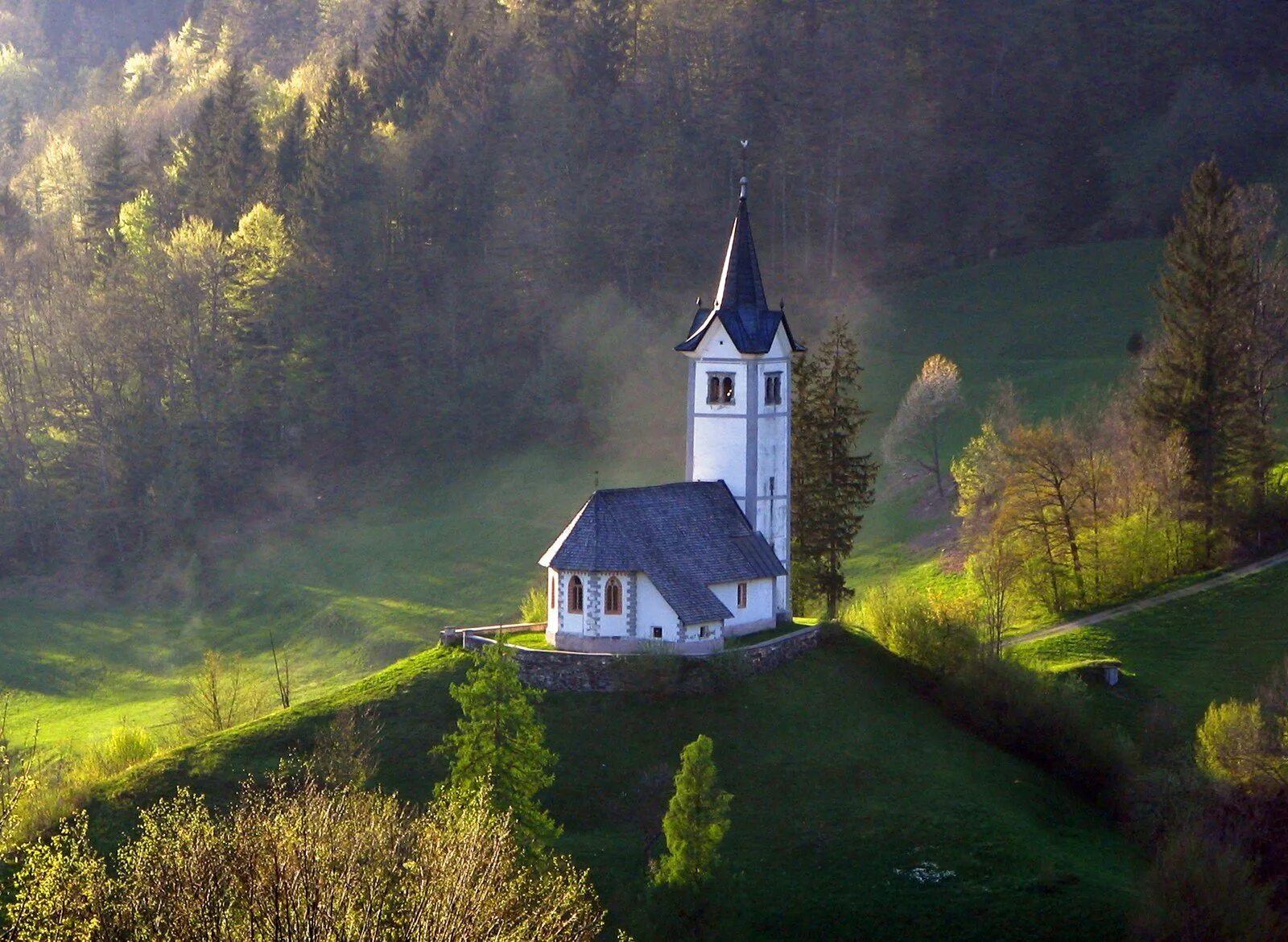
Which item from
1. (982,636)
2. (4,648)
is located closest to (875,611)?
(982,636)

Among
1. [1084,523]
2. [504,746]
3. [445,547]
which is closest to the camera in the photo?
[504,746]

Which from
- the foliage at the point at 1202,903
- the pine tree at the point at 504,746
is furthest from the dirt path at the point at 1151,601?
the pine tree at the point at 504,746

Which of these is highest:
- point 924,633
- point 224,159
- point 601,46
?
point 601,46

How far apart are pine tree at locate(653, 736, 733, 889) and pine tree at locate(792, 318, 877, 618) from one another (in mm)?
17930

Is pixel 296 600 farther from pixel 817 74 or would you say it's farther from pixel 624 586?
pixel 817 74

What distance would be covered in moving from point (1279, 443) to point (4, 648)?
45793 mm

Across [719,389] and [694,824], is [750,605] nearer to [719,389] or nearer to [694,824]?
[719,389]

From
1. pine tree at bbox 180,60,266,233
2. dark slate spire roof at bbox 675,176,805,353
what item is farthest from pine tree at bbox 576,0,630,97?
dark slate spire roof at bbox 675,176,805,353

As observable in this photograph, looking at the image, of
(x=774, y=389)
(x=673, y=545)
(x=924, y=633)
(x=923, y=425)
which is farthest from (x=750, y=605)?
(x=923, y=425)

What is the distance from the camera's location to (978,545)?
58438 mm

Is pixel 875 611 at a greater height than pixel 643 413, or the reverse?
pixel 643 413

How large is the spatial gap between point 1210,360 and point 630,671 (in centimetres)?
2499

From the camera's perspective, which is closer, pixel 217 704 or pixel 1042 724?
pixel 1042 724

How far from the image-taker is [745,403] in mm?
48438
